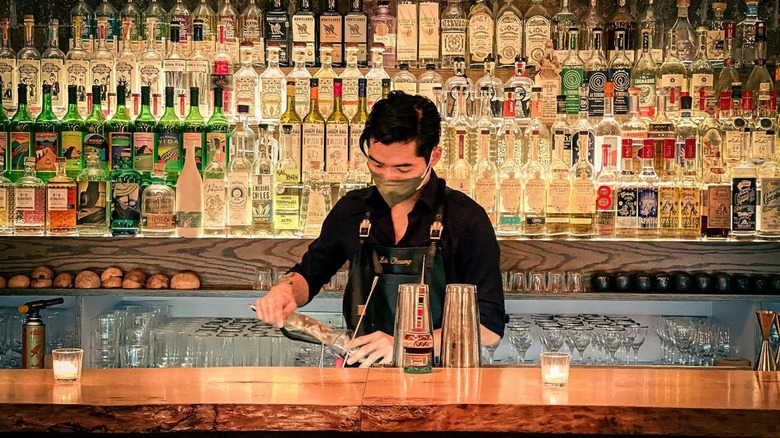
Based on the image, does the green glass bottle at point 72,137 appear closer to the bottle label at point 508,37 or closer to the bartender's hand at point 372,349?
the bottle label at point 508,37

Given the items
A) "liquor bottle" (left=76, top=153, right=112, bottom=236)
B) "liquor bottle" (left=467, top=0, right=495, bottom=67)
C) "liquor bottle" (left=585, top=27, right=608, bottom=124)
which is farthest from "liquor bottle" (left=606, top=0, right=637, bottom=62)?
"liquor bottle" (left=76, top=153, right=112, bottom=236)

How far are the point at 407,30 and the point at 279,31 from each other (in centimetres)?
47

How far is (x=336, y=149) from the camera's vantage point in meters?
3.68

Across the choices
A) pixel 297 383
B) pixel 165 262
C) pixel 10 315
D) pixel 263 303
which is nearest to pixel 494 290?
pixel 263 303

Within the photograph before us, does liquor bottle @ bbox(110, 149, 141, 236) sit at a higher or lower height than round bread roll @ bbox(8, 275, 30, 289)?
higher

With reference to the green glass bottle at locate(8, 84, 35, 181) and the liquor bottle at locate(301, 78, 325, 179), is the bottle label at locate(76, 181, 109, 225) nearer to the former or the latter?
the green glass bottle at locate(8, 84, 35, 181)

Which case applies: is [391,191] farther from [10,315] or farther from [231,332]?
[10,315]

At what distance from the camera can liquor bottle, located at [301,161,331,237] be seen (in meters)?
3.68

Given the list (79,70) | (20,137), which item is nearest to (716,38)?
(79,70)

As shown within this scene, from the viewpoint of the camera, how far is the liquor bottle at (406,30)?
374 cm

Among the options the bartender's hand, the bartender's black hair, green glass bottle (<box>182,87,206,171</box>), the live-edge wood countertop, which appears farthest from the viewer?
green glass bottle (<box>182,87,206,171</box>)

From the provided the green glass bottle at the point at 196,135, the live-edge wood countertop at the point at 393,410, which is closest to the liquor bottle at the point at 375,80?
the green glass bottle at the point at 196,135

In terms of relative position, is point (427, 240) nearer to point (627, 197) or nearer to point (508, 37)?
point (627, 197)

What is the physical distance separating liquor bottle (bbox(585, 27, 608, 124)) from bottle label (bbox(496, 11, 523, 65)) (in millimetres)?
263
